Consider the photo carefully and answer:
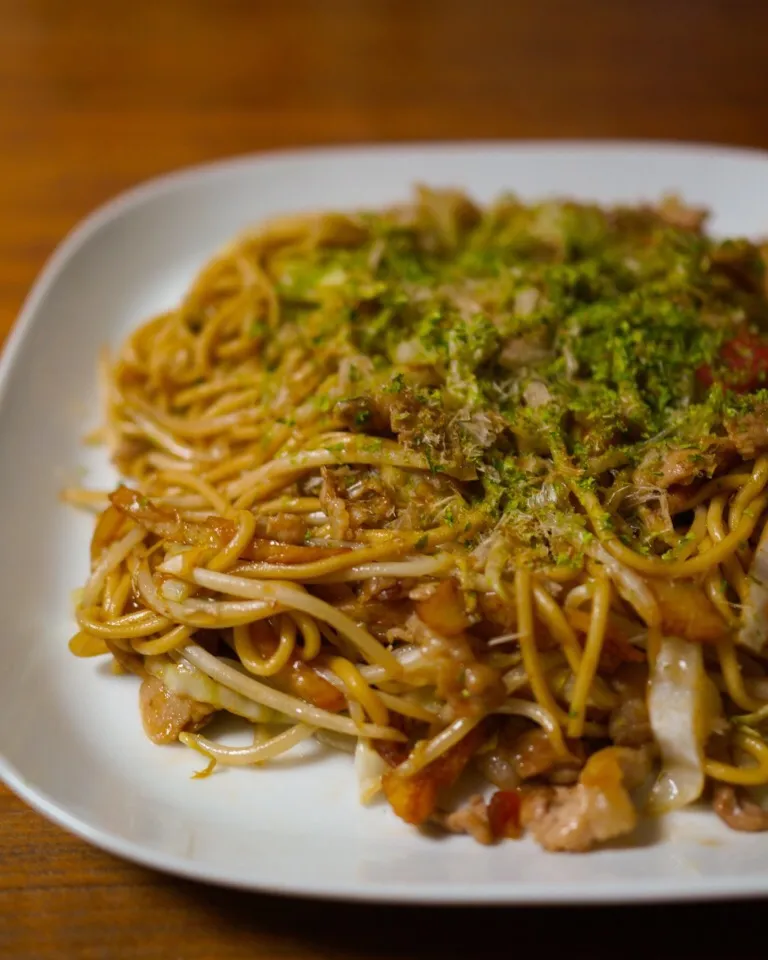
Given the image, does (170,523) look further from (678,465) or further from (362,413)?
(678,465)

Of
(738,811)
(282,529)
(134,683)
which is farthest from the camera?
(134,683)

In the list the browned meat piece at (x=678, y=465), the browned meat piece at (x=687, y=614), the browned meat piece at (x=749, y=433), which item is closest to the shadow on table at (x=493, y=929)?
the browned meat piece at (x=687, y=614)

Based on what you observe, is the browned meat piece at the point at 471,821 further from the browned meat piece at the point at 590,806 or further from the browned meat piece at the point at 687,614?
the browned meat piece at the point at 687,614

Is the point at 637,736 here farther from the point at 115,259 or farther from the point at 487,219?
the point at 115,259

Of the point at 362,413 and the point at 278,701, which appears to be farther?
the point at 362,413

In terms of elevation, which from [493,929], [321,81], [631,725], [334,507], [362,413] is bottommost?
[493,929]

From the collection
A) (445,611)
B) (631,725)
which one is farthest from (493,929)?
(445,611)

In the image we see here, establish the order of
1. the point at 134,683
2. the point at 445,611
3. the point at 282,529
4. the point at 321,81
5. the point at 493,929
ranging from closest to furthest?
the point at 493,929
the point at 445,611
the point at 282,529
the point at 134,683
the point at 321,81
